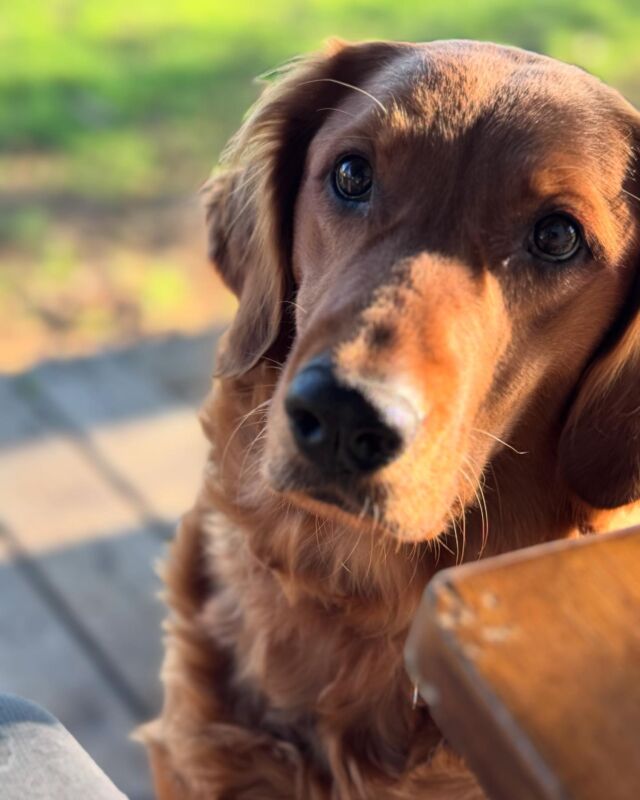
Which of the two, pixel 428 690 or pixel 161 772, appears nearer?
pixel 428 690

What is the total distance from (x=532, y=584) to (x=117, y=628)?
2217 millimetres

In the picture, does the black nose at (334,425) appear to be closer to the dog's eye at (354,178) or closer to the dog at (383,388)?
the dog at (383,388)

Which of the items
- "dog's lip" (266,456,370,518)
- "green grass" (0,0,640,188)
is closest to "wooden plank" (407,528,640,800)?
"dog's lip" (266,456,370,518)

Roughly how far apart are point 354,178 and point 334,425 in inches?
21.8

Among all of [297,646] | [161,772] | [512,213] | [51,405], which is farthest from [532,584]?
[51,405]

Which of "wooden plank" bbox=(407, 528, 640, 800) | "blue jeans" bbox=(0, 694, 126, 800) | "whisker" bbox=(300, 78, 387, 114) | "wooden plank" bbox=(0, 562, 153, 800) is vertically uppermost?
"whisker" bbox=(300, 78, 387, 114)

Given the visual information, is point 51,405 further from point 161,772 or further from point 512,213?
point 512,213

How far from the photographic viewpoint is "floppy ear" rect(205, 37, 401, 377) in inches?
77.9

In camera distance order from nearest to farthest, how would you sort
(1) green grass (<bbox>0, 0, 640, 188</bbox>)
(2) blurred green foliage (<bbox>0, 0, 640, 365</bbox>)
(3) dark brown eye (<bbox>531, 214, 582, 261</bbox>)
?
(3) dark brown eye (<bbox>531, 214, 582, 261</bbox>), (2) blurred green foliage (<bbox>0, 0, 640, 365</bbox>), (1) green grass (<bbox>0, 0, 640, 188</bbox>)

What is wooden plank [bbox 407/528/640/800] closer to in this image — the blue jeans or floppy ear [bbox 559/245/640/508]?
the blue jeans

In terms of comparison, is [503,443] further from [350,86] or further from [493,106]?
[350,86]

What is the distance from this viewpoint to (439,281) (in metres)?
1.62

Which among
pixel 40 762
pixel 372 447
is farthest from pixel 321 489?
pixel 40 762

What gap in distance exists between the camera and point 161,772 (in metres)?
2.23
